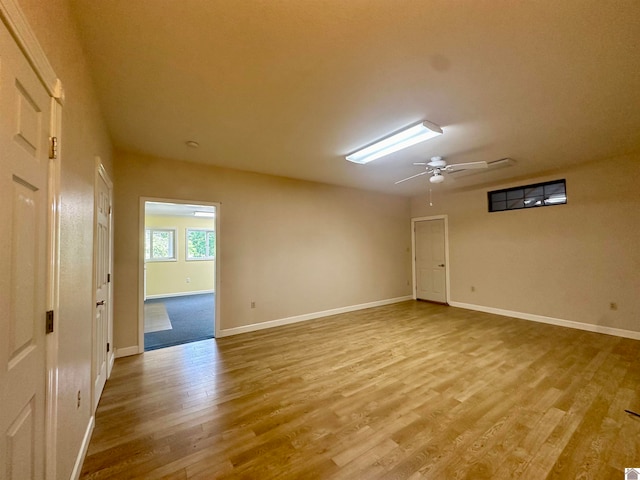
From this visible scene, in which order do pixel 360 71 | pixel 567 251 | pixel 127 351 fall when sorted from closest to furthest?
pixel 360 71, pixel 127 351, pixel 567 251

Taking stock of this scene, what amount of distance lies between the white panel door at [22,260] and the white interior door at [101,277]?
3.90ft

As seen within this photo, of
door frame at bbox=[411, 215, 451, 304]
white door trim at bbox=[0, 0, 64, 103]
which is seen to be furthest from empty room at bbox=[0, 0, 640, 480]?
door frame at bbox=[411, 215, 451, 304]

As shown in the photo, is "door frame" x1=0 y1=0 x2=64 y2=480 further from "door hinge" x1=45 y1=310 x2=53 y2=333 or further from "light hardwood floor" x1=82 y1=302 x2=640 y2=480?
"light hardwood floor" x1=82 y1=302 x2=640 y2=480

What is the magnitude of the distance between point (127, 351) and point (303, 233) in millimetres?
3089

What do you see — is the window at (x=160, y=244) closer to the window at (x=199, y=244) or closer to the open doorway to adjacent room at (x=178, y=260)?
the open doorway to adjacent room at (x=178, y=260)

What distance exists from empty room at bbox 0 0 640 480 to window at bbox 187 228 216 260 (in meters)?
3.43

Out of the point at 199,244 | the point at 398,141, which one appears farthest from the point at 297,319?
the point at 199,244

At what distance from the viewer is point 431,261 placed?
20.9 feet

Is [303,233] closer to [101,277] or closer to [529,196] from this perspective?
[101,277]

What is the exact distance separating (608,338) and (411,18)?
5.03 meters

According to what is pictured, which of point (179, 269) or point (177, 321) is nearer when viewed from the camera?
point (177, 321)

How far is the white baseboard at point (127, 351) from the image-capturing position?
329 centimetres

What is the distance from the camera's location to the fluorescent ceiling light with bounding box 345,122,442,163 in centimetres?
270

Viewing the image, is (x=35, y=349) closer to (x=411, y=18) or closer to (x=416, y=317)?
(x=411, y=18)
